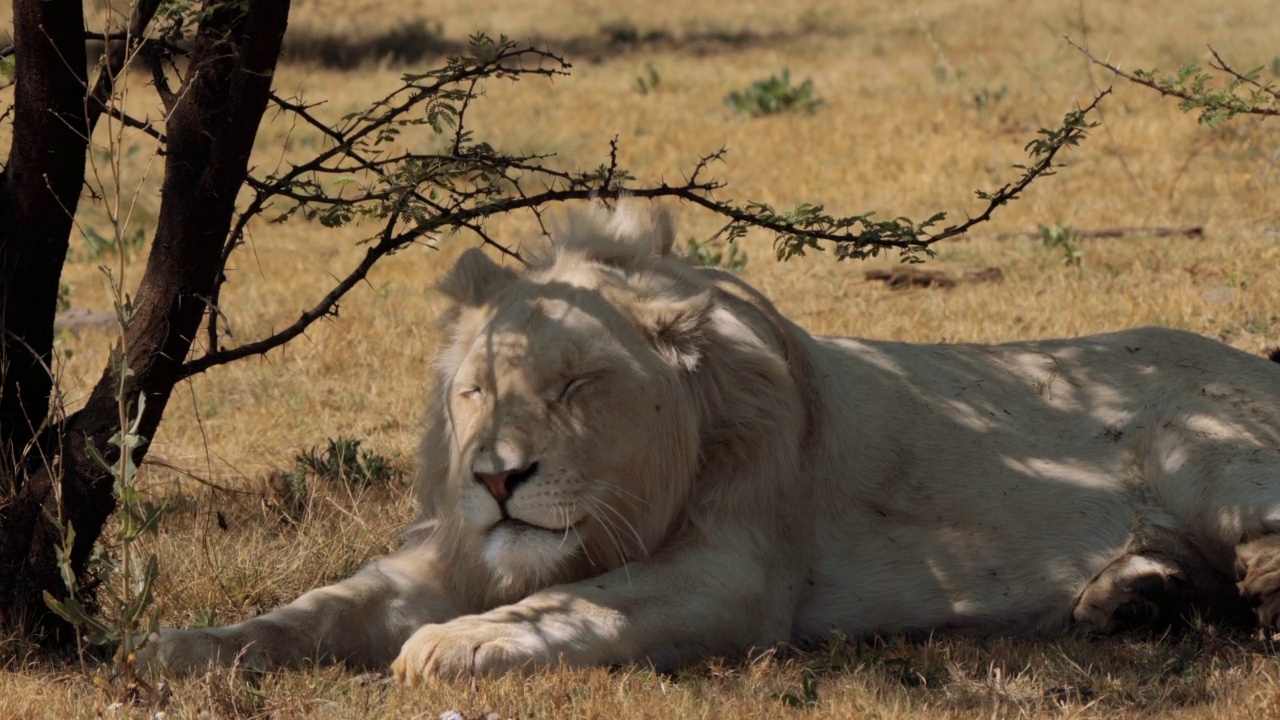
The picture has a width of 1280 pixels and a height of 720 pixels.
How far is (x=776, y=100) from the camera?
16.8 metres

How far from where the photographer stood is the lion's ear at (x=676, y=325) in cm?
466

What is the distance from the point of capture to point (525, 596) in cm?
461

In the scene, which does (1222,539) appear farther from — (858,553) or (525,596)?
(525,596)

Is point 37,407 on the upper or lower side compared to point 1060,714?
upper

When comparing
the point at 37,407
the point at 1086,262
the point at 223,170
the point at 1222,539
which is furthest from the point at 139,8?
the point at 1086,262

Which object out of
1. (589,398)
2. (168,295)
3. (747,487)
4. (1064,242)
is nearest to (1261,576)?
(747,487)

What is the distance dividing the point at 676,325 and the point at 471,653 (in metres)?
1.16

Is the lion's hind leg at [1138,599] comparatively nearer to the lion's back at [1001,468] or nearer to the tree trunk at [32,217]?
the lion's back at [1001,468]

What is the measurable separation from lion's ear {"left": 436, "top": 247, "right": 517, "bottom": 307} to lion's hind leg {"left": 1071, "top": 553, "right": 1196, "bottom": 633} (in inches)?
82.2

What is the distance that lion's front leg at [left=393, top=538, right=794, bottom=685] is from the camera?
13.7 feet

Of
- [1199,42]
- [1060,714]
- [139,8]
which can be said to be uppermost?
[1199,42]

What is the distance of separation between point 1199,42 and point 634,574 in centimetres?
1727

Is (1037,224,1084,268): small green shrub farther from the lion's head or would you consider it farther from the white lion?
the lion's head

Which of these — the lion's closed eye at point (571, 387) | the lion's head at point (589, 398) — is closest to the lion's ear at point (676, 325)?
the lion's head at point (589, 398)
